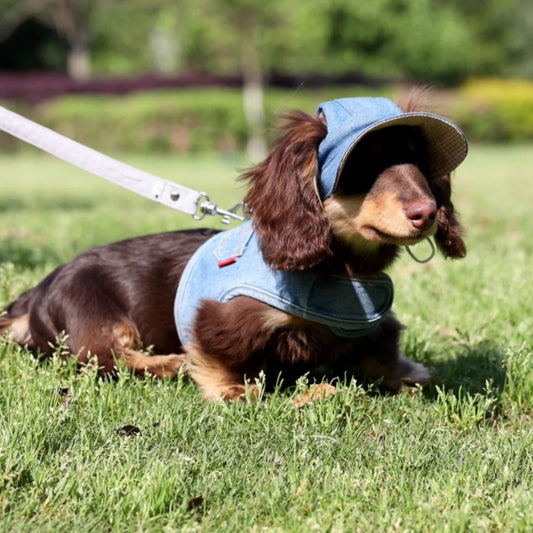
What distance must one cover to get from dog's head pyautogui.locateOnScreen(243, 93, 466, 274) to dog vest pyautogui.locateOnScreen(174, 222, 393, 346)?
0.49 ft

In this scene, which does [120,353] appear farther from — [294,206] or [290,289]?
[294,206]

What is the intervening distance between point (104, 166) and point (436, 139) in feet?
5.24

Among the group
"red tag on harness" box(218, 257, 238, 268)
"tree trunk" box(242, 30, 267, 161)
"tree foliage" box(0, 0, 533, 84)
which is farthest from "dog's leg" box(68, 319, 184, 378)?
"tree foliage" box(0, 0, 533, 84)

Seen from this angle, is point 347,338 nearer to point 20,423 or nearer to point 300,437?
point 300,437

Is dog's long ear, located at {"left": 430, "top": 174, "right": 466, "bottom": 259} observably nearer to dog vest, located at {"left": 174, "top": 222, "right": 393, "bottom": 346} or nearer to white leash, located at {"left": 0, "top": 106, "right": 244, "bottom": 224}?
dog vest, located at {"left": 174, "top": 222, "right": 393, "bottom": 346}

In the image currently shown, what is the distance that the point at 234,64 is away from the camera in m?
39.8

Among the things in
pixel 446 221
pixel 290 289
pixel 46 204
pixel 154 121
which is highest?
pixel 446 221

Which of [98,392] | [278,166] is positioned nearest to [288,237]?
[278,166]

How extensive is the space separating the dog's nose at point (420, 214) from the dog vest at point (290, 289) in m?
0.53

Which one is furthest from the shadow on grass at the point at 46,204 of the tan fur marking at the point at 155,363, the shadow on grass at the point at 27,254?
the tan fur marking at the point at 155,363

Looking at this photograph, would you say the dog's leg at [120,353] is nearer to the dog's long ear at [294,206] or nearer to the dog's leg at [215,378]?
the dog's leg at [215,378]

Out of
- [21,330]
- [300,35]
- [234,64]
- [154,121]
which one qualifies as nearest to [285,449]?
[21,330]

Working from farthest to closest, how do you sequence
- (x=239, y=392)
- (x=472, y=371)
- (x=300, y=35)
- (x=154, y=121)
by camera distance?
(x=300, y=35) → (x=154, y=121) → (x=472, y=371) → (x=239, y=392)

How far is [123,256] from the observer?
409 cm
